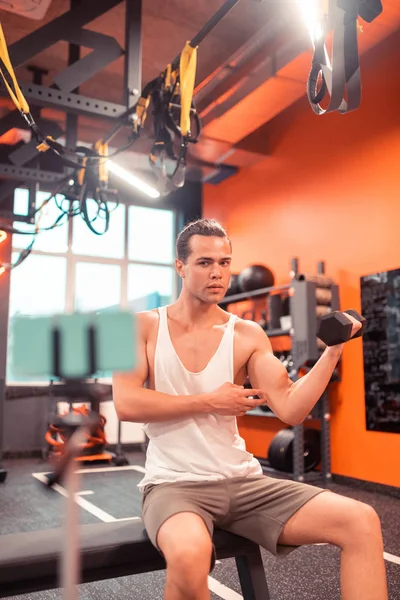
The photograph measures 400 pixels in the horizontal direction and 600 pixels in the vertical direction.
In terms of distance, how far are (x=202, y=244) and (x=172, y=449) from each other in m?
0.66

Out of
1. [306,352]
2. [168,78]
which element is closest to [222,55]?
[168,78]

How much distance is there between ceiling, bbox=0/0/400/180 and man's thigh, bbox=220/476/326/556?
2.69m

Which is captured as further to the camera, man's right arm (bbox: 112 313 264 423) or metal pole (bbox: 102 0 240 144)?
metal pole (bbox: 102 0 240 144)

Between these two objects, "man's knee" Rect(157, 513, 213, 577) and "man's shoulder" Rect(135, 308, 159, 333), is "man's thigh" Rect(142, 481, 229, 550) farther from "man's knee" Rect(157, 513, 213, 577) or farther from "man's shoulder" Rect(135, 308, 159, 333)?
"man's shoulder" Rect(135, 308, 159, 333)

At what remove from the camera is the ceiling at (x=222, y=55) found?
12.7 feet

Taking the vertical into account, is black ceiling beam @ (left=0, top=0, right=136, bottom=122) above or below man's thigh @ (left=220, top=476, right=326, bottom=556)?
above

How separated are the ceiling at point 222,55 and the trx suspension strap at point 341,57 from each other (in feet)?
6.88

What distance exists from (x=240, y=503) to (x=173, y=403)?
349mm

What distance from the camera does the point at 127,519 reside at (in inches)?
110

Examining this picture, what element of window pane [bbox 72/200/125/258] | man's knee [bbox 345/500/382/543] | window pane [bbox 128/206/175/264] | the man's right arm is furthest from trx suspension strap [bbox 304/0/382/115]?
window pane [bbox 128/206/175/264]

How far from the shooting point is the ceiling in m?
3.86

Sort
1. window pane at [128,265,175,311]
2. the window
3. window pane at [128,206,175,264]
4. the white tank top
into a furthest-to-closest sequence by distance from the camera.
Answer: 1. window pane at [128,206,175,264]
2. window pane at [128,265,175,311]
3. the window
4. the white tank top

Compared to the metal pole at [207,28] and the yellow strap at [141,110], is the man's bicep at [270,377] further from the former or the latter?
the yellow strap at [141,110]

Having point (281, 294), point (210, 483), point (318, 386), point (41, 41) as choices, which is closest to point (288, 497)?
point (210, 483)
